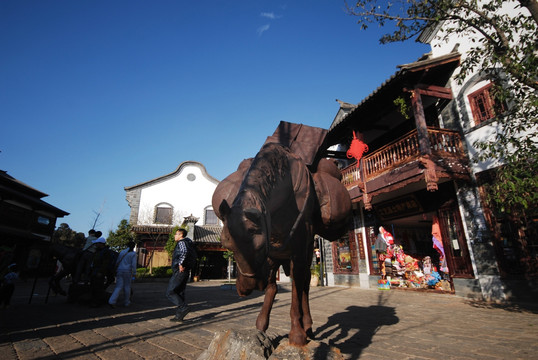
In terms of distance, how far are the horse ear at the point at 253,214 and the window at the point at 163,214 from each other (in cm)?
2987

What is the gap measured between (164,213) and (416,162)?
27.6 metres

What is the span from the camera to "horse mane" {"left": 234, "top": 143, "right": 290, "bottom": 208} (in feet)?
5.40

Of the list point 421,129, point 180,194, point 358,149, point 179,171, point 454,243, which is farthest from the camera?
point 179,171

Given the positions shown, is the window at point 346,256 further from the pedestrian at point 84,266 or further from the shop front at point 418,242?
the pedestrian at point 84,266

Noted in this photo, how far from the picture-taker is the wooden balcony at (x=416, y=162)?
7875 millimetres

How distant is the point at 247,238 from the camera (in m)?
1.43

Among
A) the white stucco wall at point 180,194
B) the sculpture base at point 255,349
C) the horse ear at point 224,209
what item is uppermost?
the white stucco wall at point 180,194

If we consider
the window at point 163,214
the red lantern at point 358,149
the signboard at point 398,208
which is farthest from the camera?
the window at point 163,214

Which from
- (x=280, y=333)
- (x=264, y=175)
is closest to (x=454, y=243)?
(x=280, y=333)

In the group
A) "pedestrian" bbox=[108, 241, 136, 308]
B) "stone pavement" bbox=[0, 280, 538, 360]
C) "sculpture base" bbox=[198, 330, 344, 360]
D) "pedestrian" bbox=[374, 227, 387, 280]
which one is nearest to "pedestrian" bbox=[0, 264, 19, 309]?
"stone pavement" bbox=[0, 280, 538, 360]

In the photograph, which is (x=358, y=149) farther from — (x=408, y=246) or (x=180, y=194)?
(x=180, y=194)

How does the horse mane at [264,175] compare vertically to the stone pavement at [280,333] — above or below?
above

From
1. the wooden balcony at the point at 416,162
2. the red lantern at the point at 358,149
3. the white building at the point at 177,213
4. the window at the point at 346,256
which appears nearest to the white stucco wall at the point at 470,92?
the wooden balcony at the point at 416,162

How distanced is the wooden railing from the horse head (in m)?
8.34
